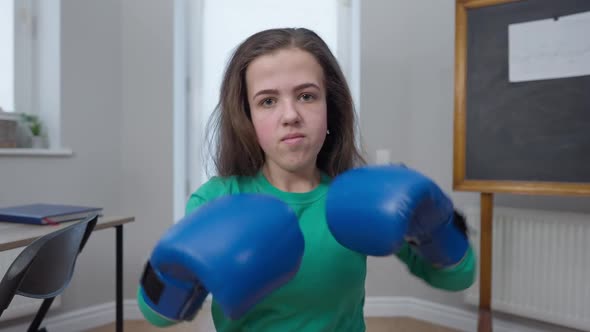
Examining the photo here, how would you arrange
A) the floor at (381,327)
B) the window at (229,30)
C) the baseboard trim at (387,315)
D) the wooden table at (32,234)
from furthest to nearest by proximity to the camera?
1. the window at (229,30)
2. the floor at (381,327)
3. the baseboard trim at (387,315)
4. the wooden table at (32,234)

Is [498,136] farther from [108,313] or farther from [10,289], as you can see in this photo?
[108,313]

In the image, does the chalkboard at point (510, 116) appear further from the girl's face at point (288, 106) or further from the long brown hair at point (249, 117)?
the girl's face at point (288, 106)

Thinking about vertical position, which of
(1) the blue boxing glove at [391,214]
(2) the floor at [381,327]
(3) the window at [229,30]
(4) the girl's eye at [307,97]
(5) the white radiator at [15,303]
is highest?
(3) the window at [229,30]

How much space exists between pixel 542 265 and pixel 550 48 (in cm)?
87

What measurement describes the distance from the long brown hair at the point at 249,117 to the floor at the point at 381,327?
4.80 ft

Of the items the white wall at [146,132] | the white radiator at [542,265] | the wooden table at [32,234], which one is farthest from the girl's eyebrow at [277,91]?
the white wall at [146,132]

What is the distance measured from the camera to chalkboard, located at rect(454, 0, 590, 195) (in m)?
1.55

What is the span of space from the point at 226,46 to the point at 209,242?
6.83ft

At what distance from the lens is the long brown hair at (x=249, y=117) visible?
825 millimetres

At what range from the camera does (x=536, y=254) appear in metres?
1.84

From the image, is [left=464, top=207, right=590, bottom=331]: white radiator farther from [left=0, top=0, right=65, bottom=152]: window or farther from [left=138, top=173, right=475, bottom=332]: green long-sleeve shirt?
[left=0, top=0, right=65, bottom=152]: window

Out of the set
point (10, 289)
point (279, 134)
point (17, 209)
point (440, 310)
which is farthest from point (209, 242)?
point (440, 310)

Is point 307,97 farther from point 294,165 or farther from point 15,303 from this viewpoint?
point 15,303

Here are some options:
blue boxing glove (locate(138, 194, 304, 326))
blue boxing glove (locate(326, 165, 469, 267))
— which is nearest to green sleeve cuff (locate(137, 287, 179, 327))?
blue boxing glove (locate(138, 194, 304, 326))
